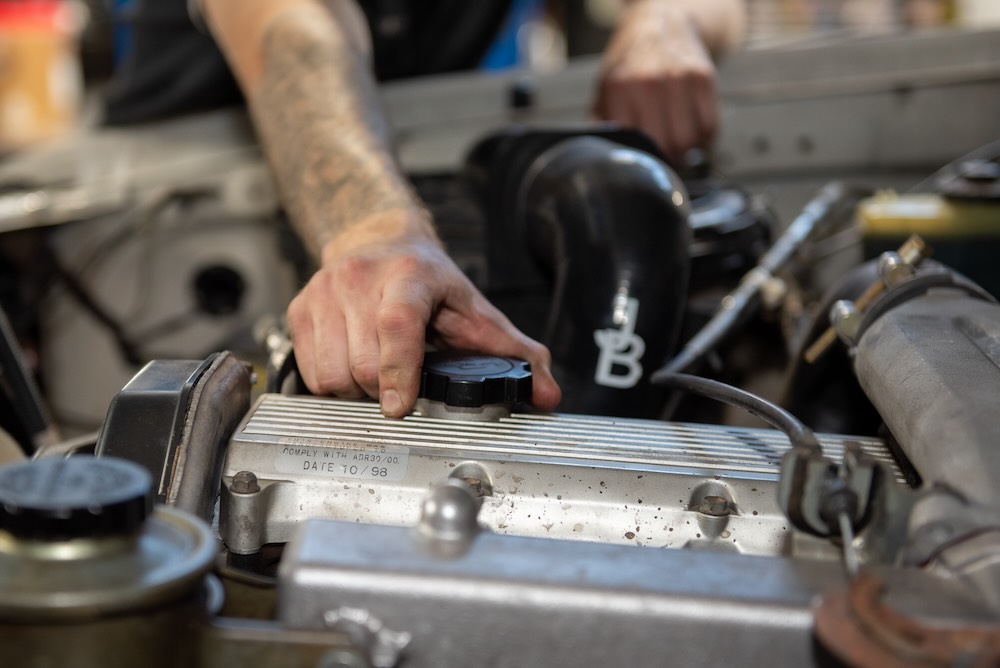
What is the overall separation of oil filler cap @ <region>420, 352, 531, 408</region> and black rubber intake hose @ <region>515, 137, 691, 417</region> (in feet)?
0.49

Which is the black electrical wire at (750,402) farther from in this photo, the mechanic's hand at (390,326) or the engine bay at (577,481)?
the mechanic's hand at (390,326)

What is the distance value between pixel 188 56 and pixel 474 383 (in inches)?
50.6

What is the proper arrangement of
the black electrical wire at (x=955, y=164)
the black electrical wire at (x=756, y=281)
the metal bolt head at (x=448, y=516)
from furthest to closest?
Answer: the black electrical wire at (x=955, y=164) → the black electrical wire at (x=756, y=281) → the metal bolt head at (x=448, y=516)

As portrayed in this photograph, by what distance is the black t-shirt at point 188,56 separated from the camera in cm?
184

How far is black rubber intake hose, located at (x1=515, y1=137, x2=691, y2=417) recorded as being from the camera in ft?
3.19

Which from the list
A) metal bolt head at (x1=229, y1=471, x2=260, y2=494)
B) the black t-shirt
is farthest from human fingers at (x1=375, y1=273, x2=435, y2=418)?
the black t-shirt

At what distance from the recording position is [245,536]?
0.71m

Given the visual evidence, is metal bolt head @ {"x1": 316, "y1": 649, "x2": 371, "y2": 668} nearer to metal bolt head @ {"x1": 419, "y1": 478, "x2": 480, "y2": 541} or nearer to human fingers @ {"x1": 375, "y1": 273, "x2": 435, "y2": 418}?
metal bolt head @ {"x1": 419, "y1": 478, "x2": 480, "y2": 541}

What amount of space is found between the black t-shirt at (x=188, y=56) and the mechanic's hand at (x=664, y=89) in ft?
1.28

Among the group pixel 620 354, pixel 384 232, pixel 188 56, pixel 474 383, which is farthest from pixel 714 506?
pixel 188 56

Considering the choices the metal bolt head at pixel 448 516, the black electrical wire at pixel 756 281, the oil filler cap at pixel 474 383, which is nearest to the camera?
the metal bolt head at pixel 448 516

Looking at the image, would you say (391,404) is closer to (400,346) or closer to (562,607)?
(400,346)

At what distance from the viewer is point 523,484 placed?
2.31 feet

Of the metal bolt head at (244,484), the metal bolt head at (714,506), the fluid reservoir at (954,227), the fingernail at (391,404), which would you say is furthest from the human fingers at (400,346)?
the fluid reservoir at (954,227)
